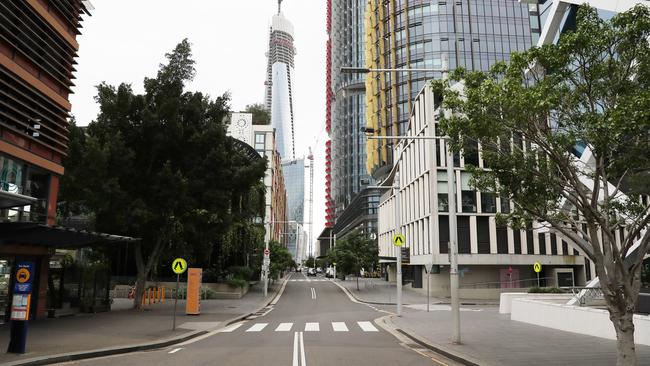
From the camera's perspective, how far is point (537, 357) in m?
12.4

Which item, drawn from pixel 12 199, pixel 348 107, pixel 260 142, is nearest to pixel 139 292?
pixel 12 199

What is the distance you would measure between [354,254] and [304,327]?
32.5 metres

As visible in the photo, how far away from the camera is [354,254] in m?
53.6

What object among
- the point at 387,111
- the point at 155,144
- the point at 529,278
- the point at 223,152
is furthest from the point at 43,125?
the point at 387,111

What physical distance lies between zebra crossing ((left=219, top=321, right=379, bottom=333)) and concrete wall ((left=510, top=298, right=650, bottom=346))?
272 inches

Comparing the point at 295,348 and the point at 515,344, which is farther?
the point at 515,344

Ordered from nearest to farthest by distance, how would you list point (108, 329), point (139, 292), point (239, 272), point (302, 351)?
1. point (302, 351)
2. point (108, 329)
3. point (139, 292)
4. point (239, 272)

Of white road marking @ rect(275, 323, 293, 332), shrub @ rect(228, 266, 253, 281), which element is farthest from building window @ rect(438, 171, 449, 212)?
white road marking @ rect(275, 323, 293, 332)

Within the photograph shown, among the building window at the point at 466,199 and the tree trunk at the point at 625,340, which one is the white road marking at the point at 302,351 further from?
the building window at the point at 466,199

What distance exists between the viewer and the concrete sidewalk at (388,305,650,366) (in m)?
12.1

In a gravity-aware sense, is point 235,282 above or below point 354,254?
below

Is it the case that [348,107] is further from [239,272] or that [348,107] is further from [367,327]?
[367,327]

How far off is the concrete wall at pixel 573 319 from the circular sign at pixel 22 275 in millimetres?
17199

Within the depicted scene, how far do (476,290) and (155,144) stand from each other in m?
31.0
